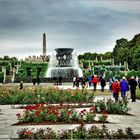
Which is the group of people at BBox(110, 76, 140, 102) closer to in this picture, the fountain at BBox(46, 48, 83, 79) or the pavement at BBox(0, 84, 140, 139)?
the pavement at BBox(0, 84, 140, 139)

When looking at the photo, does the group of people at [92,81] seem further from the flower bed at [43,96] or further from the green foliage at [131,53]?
the green foliage at [131,53]

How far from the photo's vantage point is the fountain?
259 feet

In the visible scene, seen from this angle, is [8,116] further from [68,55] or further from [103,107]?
[68,55]

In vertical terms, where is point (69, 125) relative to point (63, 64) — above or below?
below

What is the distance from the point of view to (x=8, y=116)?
17062 mm

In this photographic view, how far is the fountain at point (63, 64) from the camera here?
79062 mm

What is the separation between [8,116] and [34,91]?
821cm

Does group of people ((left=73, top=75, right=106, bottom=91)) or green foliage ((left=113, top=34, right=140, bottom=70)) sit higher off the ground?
green foliage ((left=113, top=34, right=140, bottom=70))

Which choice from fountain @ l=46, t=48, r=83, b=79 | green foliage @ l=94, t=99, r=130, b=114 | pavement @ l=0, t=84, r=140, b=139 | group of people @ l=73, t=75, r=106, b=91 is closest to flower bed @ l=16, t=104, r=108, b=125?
pavement @ l=0, t=84, r=140, b=139

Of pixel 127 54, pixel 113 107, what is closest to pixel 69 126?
pixel 113 107

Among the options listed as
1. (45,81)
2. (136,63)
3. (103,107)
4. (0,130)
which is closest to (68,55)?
(45,81)

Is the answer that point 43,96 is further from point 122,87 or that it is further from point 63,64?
point 63,64

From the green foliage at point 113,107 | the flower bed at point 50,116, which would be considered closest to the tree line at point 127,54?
the green foliage at point 113,107

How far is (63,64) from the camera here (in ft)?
281
